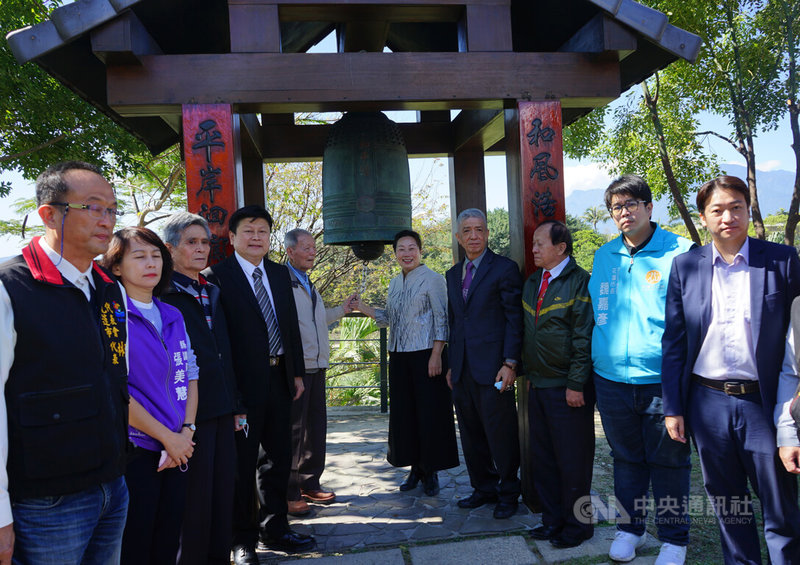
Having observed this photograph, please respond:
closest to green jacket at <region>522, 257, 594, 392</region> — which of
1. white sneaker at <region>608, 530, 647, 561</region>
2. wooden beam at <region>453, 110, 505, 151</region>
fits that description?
white sneaker at <region>608, 530, 647, 561</region>

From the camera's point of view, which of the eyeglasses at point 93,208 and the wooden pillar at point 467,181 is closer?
the eyeglasses at point 93,208

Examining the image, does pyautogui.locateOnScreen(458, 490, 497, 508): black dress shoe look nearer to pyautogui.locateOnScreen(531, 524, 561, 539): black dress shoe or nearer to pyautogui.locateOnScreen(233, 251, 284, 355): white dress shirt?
pyautogui.locateOnScreen(531, 524, 561, 539): black dress shoe

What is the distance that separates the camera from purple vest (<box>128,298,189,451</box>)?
215cm

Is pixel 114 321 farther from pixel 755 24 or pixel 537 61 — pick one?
pixel 755 24

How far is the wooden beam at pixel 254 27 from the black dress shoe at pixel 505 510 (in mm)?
3206

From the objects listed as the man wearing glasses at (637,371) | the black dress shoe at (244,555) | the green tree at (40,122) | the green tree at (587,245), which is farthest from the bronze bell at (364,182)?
the green tree at (587,245)

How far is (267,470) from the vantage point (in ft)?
10.7

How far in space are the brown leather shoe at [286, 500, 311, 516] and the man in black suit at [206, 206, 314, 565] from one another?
1.63 ft

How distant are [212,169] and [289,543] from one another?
7.39 feet

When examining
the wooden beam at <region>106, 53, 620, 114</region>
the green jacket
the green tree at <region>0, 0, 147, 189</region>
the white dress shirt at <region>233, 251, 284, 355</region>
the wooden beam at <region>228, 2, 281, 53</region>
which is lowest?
the green jacket

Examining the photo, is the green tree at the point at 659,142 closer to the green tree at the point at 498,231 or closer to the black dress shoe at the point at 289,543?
the black dress shoe at the point at 289,543

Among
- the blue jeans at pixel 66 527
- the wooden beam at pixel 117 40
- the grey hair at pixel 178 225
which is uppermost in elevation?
the wooden beam at pixel 117 40

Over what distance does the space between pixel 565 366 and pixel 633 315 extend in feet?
1.62

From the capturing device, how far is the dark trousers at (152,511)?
84.0 inches
